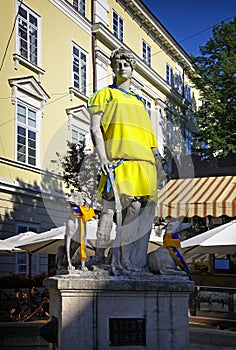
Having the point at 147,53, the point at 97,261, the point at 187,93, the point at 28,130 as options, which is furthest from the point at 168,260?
the point at 187,93

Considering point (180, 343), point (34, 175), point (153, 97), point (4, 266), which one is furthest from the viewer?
point (153, 97)

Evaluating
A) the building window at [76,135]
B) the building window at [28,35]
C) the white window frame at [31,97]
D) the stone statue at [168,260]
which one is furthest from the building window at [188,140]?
the stone statue at [168,260]

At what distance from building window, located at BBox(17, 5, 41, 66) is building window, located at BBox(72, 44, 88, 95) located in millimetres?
2726

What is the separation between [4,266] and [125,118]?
A: 12.8 meters

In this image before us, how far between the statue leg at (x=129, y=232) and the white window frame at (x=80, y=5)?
18343 millimetres

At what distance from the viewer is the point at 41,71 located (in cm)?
2069

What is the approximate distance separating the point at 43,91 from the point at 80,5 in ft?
17.9

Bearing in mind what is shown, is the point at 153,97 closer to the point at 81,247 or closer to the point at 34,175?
the point at 34,175

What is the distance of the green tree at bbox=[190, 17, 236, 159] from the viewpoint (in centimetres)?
2647

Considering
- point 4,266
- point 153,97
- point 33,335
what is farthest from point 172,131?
point 33,335

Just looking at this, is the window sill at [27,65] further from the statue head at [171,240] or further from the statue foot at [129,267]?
the statue foot at [129,267]

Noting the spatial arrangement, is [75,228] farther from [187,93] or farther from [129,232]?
[187,93]

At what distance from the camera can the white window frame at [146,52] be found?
1213 inches

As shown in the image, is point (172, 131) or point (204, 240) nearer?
point (204, 240)
